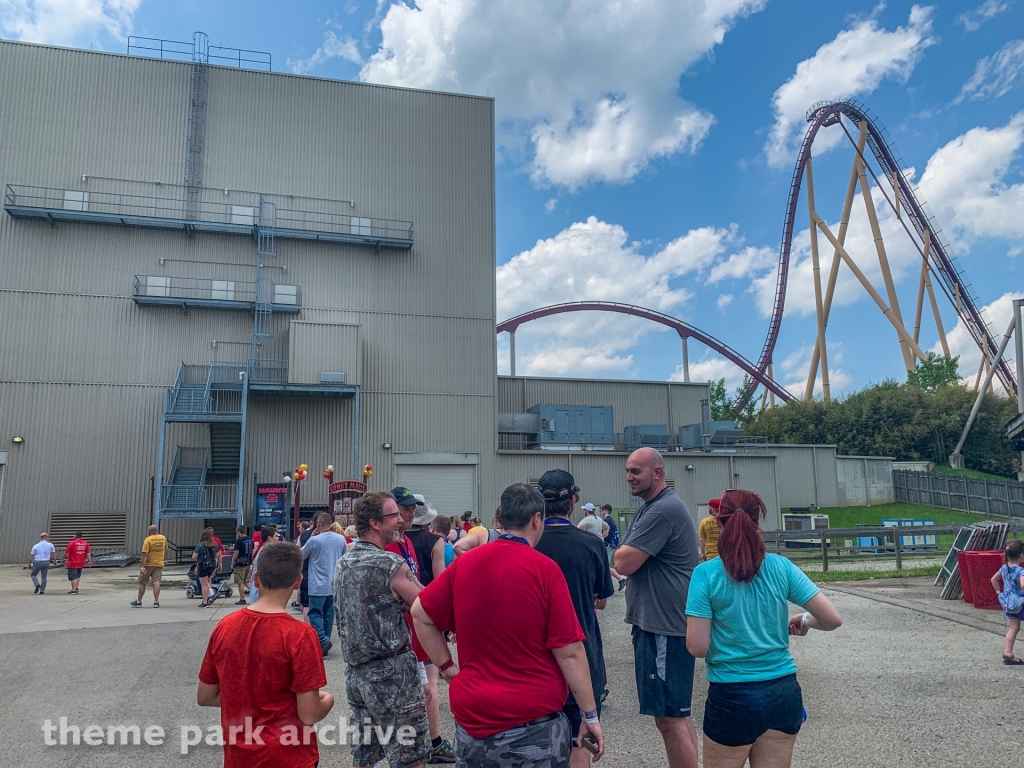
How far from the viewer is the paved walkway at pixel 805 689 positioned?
504 centimetres

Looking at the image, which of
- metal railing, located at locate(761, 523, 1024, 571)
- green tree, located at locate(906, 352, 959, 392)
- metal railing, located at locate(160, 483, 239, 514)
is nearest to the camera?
metal railing, located at locate(761, 523, 1024, 571)

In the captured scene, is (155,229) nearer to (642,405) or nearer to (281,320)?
(281,320)

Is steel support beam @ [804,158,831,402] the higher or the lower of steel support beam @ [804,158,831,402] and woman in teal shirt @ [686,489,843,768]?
the higher

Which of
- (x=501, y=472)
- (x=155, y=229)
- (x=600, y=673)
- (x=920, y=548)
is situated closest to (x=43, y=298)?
(x=155, y=229)

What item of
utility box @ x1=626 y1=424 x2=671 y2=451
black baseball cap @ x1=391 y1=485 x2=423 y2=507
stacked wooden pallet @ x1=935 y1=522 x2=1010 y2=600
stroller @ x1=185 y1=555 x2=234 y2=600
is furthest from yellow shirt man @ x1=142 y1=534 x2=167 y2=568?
utility box @ x1=626 y1=424 x2=671 y2=451

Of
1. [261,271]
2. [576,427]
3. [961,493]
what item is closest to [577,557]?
[261,271]

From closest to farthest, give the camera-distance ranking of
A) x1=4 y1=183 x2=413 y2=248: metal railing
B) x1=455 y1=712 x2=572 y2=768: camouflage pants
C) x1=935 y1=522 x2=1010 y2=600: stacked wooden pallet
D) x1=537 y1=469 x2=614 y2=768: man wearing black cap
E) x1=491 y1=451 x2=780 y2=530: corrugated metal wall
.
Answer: x1=455 y1=712 x2=572 y2=768: camouflage pants, x1=537 y1=469 x2=614 y2=768: man wearing black cap, x1=935 y1=522 x2=1010 y2=600: stacked wooden pallet, x1=4 y1=183 x2=413 y2=248: metal railing, x1=491 y1=451 x2=780 y2=530: corrugated metal wall

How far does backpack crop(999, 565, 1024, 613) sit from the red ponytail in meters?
6.07

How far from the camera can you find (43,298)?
26.1 m

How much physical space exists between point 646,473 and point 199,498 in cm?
2364

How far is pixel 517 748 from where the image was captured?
2.81 m

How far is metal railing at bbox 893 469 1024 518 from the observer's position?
112 feet

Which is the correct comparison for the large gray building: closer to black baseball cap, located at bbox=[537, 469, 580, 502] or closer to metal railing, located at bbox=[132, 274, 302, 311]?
metal railing, located at bbox=[132, 274, 302, 311]

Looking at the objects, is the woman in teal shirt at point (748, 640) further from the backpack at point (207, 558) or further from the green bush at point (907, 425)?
the green bush at point (907, 425)
